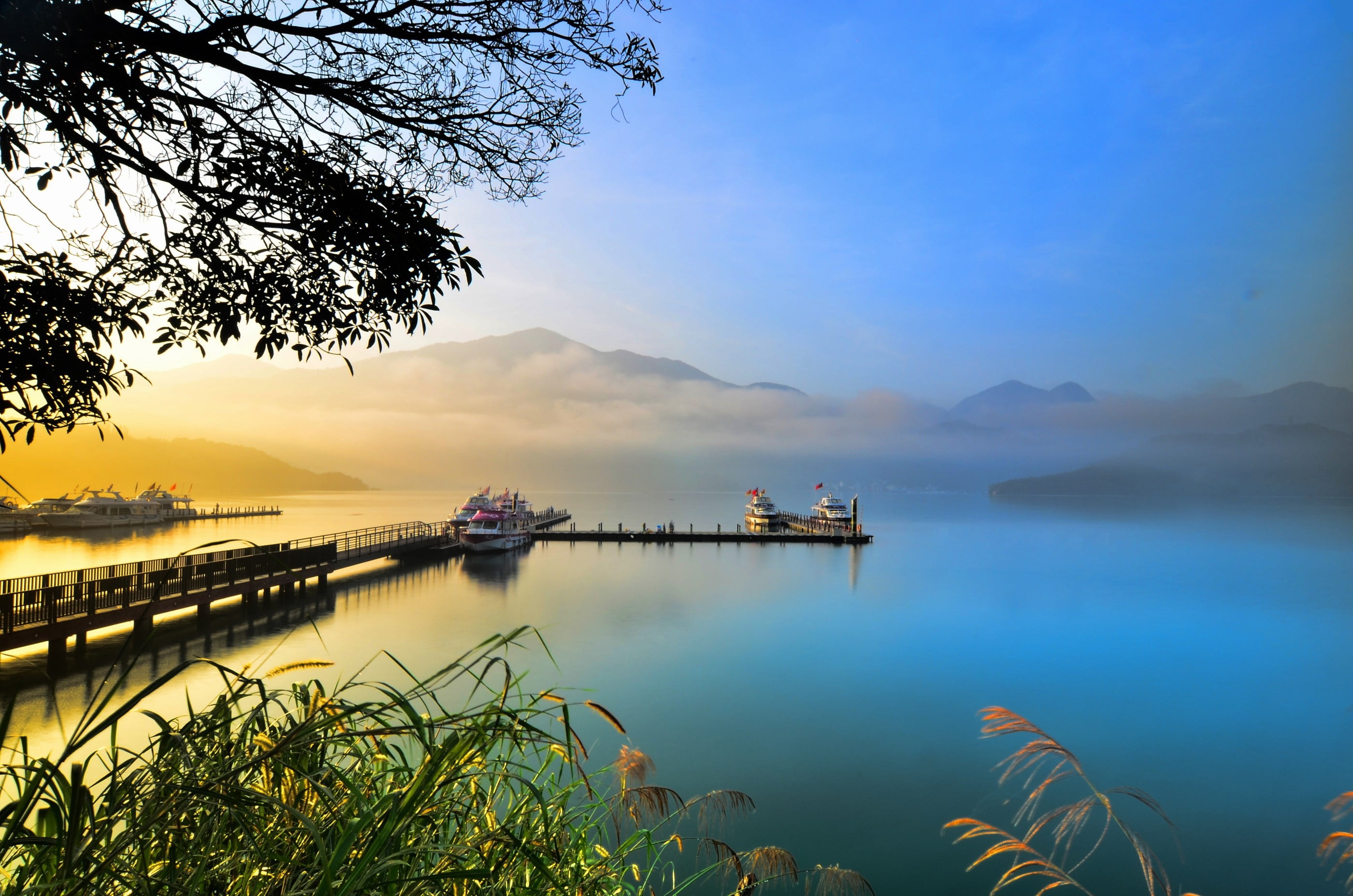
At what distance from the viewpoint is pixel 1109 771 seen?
1141cm

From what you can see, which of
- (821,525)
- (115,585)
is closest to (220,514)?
(821,525)

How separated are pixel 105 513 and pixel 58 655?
61265 millimetres

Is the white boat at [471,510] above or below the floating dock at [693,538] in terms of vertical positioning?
above

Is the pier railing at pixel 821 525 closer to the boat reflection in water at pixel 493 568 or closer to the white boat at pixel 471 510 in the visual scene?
the boat reflection in water at pixel 493 568

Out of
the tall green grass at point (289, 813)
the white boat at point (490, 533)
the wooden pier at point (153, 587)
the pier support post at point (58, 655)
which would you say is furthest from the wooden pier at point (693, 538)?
the tall green grass at point (289, 813)

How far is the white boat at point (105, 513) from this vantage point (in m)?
56.9

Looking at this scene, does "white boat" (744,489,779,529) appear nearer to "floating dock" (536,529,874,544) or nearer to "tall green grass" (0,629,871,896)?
Result: "floating dock" (536,529,874,544)

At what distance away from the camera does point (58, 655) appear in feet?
40.8

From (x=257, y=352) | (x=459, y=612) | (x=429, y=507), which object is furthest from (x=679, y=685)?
(x=429, y=507)

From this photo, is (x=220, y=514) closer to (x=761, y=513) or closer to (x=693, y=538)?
(x=693, y=538)

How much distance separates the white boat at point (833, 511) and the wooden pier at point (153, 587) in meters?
27.0

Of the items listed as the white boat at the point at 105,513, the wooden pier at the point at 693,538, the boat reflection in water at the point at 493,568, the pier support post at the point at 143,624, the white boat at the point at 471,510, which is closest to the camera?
the pier support post at the point at 143,624

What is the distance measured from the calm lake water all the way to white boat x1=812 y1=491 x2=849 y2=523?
943cm

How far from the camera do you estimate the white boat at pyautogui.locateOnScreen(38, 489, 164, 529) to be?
56.9 m
